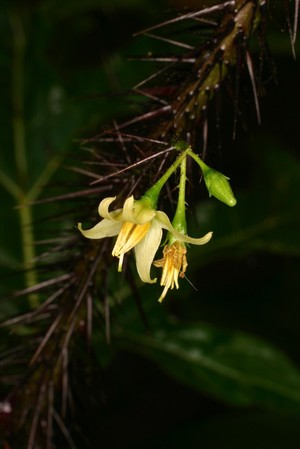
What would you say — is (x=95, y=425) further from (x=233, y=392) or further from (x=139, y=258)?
(x=139, y=258)

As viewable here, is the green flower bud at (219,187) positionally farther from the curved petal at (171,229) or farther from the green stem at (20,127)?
the green stem at (20,127)

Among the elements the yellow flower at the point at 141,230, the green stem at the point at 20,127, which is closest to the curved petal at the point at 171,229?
the yellow flower at the point at 141,230

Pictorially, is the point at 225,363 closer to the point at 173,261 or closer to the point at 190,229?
the point at 190,229

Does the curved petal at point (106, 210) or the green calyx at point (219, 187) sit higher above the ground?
the curved petal at point (106, 210)

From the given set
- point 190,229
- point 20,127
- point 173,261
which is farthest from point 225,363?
point 173,261

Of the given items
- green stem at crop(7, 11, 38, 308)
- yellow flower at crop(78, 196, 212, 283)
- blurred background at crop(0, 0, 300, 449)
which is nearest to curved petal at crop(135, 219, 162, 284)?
yellow flower at crop(78, 196, 212, 283)

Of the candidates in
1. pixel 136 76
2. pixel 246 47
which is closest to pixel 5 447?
pixel 246 47
